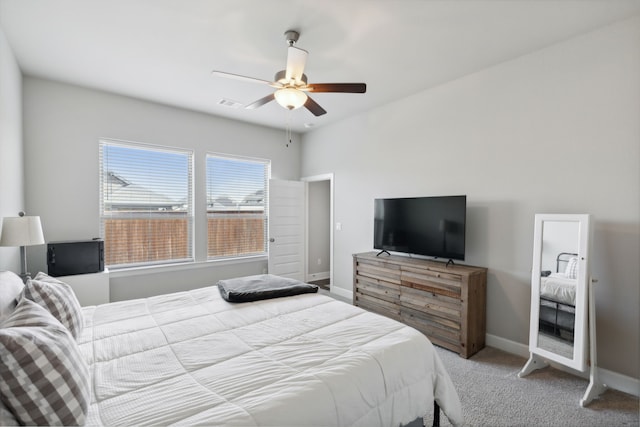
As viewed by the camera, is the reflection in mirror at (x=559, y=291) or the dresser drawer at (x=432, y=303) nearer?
the reflection in mirror at (x=559, y=291)

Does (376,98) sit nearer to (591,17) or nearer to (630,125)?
(591,17)

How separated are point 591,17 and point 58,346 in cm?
389

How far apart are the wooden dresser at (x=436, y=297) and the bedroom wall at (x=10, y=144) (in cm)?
364

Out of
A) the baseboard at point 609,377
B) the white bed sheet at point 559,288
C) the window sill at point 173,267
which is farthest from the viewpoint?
the window sill at point 173,267

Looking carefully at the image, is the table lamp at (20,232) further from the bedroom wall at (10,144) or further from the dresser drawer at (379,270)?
the dresser drawer at (379,270)

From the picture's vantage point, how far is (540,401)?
7.10 ft

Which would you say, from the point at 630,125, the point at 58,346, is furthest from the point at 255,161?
the point at 630,125

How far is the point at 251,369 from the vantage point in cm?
139

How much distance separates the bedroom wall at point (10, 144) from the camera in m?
2.38

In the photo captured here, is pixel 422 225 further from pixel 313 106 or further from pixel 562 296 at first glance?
pixel 313 106

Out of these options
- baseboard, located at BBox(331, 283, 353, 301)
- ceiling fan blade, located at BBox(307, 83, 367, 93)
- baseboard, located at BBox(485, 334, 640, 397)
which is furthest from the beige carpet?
ceiling fan blade, located at BBox(307, 83, 367, 93)

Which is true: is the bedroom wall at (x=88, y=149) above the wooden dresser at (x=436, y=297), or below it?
above

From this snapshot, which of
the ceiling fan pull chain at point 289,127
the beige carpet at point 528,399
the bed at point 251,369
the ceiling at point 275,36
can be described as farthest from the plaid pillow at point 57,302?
the ceiling fan pull chain at point 289,127

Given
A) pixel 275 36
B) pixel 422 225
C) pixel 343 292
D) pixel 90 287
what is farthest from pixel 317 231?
pixel 275 36
